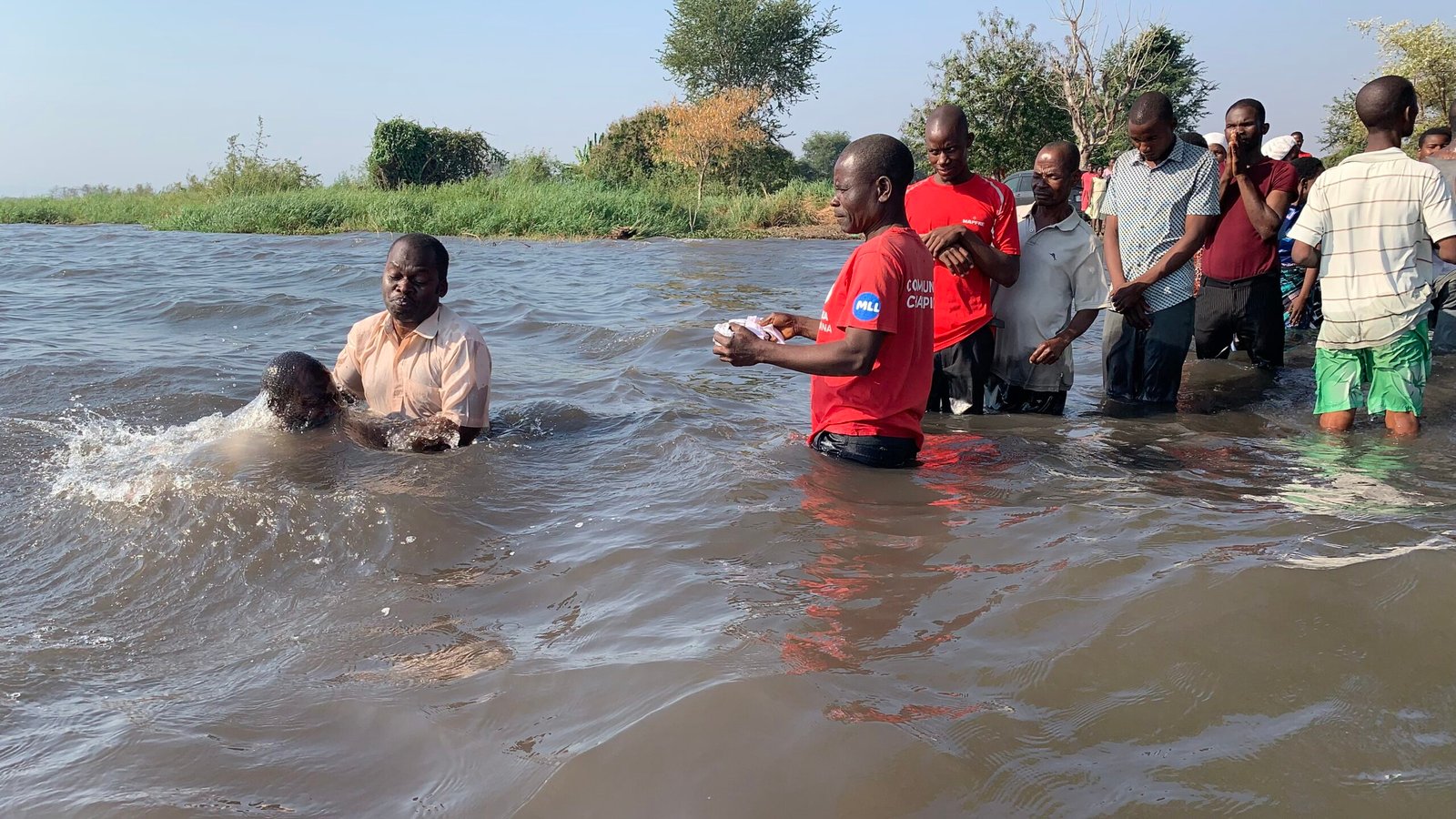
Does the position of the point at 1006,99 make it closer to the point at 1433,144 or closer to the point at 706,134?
the point at 706,134

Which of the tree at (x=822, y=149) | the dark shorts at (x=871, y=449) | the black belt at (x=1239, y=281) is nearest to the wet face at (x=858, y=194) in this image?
the dark shorts at (x=871, y=449)

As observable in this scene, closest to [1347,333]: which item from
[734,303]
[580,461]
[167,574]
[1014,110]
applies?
[580,461]

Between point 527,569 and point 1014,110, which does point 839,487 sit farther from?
point 1014,110

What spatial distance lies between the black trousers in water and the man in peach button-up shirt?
4557 mm

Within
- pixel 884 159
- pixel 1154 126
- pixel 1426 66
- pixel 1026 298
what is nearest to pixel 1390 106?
pixel 1154 126

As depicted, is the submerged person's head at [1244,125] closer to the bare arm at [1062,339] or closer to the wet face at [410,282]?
the bare arm at [1062,339]

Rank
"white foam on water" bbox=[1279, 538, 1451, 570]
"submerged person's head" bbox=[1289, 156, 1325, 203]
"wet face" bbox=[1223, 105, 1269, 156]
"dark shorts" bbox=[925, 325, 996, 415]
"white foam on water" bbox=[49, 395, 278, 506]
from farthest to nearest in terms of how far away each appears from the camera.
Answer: "submerged person's head" bbox=[1289, 156, 1325, 203], "wet face" bbox=[1223, 105, 1269, 156], "dark shorts" bbox=[925, 325, 996, 415], "white foam on water" bbox=[49, 395, 278, 506], "white foam on water" bbox=[1279, 538, 1451, 570]

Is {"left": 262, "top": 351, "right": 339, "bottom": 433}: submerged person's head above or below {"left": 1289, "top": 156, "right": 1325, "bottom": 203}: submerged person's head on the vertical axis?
below

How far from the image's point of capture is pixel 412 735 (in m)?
2.57

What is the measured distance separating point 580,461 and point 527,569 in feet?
5.40

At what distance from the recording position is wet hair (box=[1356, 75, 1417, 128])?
481 centimetres

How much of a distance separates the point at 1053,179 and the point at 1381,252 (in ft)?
4.95

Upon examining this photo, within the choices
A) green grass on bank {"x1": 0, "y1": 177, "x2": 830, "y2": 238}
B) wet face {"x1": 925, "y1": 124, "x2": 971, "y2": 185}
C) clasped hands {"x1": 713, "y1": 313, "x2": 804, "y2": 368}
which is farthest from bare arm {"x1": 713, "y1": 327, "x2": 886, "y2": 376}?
green grass on bank {"x1": 0, "y1": 177, "x2": 830, "y2": 238}

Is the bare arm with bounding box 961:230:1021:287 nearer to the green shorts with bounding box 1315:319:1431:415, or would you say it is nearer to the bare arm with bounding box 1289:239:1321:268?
the bare arm with bounding box 1289:239:1321:268
